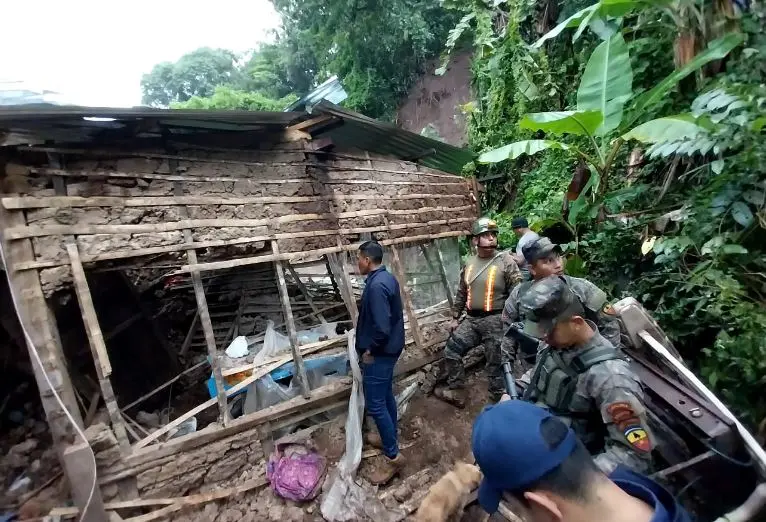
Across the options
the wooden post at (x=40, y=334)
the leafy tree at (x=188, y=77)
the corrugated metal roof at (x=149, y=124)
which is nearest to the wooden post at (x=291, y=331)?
the corrugated metal roof at (x=149, y=124)

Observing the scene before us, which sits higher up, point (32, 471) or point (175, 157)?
point (175, 157)

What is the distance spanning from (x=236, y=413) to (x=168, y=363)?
1.98m

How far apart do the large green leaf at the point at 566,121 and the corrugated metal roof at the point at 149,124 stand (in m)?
1.79

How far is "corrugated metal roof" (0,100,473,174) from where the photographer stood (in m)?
3.07

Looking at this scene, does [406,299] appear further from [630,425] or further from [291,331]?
[630,425]

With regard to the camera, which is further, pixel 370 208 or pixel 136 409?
pixel 370 208

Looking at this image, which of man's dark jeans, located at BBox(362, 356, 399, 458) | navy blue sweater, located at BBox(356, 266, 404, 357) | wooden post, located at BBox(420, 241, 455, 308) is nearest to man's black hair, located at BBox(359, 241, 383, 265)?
navy blue sweater, located at BBox(356, 266, 404, 357)

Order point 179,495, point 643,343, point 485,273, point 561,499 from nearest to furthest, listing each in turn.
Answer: point 561,499
point 643,343
point 179,495
point 485,273

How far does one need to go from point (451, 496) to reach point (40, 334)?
3389 millimetres

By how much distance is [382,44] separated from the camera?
49.8 ft

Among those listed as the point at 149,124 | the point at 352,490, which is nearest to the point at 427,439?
the point at 352,490

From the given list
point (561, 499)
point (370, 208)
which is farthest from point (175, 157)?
point (561, 499)

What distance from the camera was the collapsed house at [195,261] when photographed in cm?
325

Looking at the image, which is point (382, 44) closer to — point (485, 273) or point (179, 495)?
point (485, 273)
